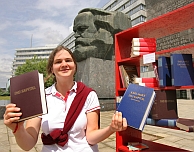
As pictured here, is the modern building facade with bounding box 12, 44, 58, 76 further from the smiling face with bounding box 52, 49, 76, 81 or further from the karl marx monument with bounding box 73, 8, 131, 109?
the smiling face with bounding box 52, 49, 76, 81

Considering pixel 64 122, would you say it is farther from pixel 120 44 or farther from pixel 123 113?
pixel 120 44

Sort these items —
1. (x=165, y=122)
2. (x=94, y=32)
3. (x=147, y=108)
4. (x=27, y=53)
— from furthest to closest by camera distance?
1. (x=27, y=53)
2. (x=94, y=32)
3. (x=165, y=122)
4. (x=147, y=108)

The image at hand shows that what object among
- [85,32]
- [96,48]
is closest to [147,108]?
[96,48]

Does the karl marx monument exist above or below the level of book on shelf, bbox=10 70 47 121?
above

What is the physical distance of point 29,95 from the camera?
1.17m

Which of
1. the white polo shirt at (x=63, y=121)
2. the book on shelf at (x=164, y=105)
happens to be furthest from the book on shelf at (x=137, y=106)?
the book on shelf at (x=164, y=105)

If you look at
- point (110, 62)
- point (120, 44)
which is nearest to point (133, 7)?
point (110, 62)

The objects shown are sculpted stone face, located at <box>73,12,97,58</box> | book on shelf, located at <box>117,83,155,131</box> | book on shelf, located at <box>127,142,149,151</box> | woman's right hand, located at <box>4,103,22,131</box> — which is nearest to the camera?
woman's right hand, located at <box>4,103,22,131</box>

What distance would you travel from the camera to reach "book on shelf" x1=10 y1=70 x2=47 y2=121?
112 cm

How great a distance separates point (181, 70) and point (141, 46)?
62 centimetres

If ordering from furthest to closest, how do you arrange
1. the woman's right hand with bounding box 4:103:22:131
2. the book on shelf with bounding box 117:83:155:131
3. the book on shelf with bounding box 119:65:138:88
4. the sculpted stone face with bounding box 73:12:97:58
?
the sculpted stone face with bounding box 73:12:97:58 → the book on shelf with bounding box 119:65:138:88 → the book on shelf with bounding box 117:83:155:131 → the woman's right hand with bounding box 4:103:22:131

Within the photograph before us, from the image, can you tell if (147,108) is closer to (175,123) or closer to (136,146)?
(175,123)

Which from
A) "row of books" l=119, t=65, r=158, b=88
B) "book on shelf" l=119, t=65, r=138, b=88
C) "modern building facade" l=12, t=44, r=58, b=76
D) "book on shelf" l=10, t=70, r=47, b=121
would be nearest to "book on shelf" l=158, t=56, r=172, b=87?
"row of books" l=119, t=65, r=158, b=88

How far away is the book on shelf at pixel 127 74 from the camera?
2230 mm
